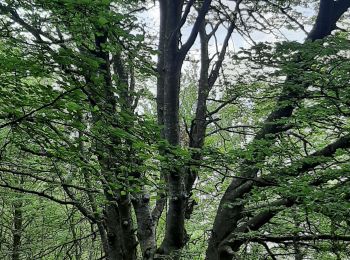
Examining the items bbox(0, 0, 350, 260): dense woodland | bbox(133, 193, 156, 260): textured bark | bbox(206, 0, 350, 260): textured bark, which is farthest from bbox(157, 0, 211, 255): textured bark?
bbox(206, 0, 350, 260): textured bark

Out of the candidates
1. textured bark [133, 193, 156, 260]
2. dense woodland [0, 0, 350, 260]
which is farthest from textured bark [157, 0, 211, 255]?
textured bark [133, 193, 156, 260]

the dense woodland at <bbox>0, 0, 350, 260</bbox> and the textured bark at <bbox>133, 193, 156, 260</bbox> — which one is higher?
the dense woodland at <bbox>0, 0, 350, 260</bbox>

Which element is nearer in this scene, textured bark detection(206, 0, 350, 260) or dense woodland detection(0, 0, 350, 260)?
dense woodland detection(0, 0, 350, 260)

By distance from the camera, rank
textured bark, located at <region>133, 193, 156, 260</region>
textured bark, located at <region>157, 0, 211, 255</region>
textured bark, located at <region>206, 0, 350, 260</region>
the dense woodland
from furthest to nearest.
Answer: textured bark, located at <region>133, 193, 156, 260</region>, textured bark, located at <region>206, 0, 350, 260</region>, textured bark, located at <region>157, 0, 211, 255</region>, the dense woodland

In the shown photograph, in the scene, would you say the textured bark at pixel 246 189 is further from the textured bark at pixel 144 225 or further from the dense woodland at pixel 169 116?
the textured bark at pixel 144 225

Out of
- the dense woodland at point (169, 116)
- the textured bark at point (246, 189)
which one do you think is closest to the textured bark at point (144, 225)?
the dense woodland at point (169, 116)

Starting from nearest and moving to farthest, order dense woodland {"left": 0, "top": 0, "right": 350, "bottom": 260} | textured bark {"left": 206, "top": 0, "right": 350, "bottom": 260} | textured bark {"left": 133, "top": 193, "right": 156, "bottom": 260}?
dense woodland {"left": 0, "top": 0, "right": 350, "bottom": 260} < textured bark {"left": 206, "top": 0, "right": 350, "bottom": 260} < textured bark {"left": 133, "top": 193, "right": 156, "bottom": 260}

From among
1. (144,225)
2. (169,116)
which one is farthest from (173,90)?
(144,225)

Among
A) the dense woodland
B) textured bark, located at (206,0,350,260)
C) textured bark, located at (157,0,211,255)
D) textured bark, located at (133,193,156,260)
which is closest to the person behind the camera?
the dense woodland

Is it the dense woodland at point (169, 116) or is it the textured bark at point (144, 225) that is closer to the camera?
the dense woodland at point (169, 116)

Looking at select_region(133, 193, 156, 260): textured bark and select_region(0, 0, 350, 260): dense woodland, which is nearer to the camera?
select_region(0, 0, 350, 260): dense woodland

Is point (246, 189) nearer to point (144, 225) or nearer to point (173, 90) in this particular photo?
point (144, 225)

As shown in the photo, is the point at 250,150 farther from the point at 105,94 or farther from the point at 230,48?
the point at 230,48

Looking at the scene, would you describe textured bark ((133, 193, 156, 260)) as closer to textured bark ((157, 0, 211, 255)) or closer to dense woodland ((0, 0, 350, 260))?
dense woodland ((0, 0, 350, 260))
